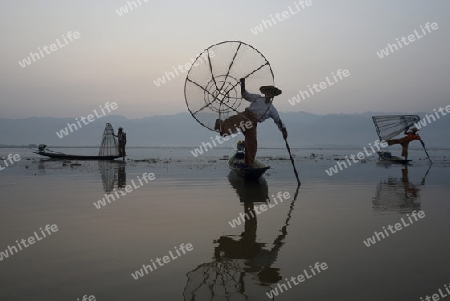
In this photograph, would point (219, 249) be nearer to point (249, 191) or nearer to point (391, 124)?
point (249, 191)

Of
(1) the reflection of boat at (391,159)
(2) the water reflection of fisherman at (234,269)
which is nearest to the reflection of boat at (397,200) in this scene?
(2) the water reflection of fisherman at (234,269)

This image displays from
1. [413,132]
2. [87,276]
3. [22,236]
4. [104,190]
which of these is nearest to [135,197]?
[104,190]

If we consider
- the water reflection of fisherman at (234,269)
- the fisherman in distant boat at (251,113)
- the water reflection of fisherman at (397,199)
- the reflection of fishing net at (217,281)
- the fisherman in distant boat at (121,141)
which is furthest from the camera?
the fisherman in distant boat at (121,141)

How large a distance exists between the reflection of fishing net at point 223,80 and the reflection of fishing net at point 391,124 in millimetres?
27559

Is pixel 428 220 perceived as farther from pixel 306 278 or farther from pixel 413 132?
pixel 413 132

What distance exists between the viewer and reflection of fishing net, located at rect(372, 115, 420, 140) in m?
38.2

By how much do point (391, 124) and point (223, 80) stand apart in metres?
30.2

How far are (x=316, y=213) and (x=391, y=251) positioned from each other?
3.42m

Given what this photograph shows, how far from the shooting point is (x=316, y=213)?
9.36 meters

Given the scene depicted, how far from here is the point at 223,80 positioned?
1468 centimetres

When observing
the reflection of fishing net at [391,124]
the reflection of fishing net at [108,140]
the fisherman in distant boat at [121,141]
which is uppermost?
the reflection of fishing net at [108,140]

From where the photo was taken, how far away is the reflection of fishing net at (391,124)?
125 ft

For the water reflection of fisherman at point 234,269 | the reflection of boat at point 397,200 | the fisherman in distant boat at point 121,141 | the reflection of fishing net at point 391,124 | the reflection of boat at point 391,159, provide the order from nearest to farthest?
the water reflection of fisherman at point 234,269
the reflection of boat at point 397,200
the reflection of boat at point 391,159
the fisherman in distant boat at point 121,141
the reflection of fishing net at point 391,124

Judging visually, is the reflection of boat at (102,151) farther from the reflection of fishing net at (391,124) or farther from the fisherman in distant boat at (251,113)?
the reflection of fishing net at (391,124)
